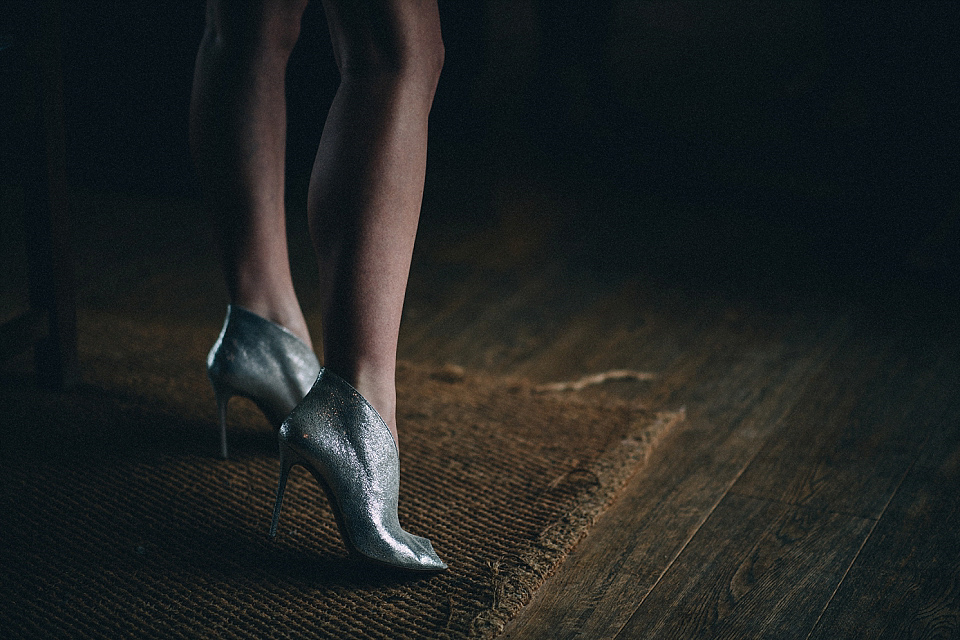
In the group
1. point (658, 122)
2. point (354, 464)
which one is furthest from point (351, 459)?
point (658, 122)

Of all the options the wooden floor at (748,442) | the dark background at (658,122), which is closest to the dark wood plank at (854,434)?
the wooden floor at (748,442)

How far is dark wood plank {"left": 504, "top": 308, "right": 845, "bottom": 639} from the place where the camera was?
644mm

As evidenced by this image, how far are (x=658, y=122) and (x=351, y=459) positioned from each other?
1.27 meters

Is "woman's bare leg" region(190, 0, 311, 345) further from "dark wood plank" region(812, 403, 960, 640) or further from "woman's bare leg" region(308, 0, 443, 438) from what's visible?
"dark wood plank" region(812, 403, 960, 640)

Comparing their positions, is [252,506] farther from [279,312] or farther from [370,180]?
[370,180]

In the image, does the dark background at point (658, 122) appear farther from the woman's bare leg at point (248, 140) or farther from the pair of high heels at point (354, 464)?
the pair of high heels at point (354, 464)

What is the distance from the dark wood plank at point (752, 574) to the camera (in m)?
0.62

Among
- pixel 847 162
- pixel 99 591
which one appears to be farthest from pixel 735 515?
pixel 847 162

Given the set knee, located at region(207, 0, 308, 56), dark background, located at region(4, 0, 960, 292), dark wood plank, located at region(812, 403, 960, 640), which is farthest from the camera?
dark background, located at region(4, 0, 960, 292)

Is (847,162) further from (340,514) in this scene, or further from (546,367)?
(340,514)

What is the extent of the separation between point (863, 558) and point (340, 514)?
0.40m

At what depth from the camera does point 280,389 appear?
0.82m

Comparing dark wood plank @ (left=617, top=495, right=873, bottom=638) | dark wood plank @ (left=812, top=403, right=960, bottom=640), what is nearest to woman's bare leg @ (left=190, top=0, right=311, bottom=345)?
dark wood plank @ (left=617, top=495, right=873, bottom=638)

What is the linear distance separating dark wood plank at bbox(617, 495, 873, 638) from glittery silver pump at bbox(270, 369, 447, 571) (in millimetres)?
182
